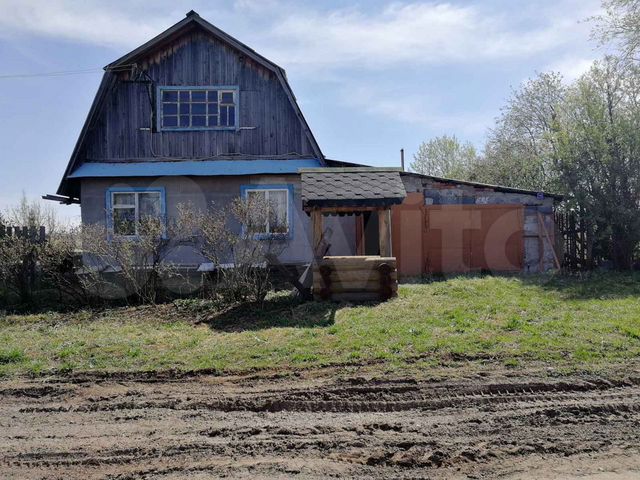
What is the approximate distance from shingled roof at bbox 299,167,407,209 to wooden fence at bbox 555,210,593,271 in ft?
19.5

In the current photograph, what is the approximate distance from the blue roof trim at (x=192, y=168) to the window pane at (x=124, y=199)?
0.66m

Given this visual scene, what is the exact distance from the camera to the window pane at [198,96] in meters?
15.7

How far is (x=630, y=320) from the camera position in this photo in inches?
348

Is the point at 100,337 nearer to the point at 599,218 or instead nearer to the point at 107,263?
the point at 107,263

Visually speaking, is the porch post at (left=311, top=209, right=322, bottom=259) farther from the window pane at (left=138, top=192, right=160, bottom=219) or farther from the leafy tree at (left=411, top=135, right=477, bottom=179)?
the leafy tree at (left=411, top=135, right=477, bottom=179)

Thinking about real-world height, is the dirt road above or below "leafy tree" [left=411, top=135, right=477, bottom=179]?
below

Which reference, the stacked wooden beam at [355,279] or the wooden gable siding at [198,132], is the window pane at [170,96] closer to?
the wooden gable siding at [198,132]

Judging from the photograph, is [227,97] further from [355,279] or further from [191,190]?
[355,279]

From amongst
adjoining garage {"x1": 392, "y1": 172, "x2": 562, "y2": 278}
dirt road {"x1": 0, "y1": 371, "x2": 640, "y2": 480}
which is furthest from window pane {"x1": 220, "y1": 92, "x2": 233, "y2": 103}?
dirt road {"x1": 0, "y1": 371, "x2": 640, "y2": 480}

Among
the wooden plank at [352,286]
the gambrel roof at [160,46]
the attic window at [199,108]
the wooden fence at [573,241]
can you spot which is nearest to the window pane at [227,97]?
the attic window at [199,108]

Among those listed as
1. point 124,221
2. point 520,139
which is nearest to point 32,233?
point 124,221

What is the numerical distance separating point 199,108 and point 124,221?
3924 mm

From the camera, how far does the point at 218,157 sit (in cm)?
1548

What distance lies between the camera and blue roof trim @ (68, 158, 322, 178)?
14875mm
